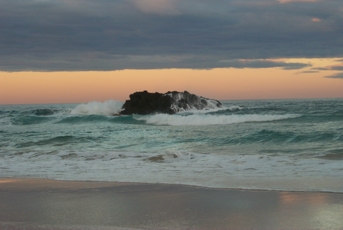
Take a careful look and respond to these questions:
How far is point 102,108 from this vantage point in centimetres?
4541

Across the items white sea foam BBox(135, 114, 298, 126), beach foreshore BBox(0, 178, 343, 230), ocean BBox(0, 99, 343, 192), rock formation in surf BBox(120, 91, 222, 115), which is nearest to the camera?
beach foreshore BBox(0, 178, 343, 230)

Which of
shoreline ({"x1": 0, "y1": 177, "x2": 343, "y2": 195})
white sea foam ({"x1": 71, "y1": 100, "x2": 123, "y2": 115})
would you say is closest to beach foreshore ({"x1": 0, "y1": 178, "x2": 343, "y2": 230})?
shoreline ({"x1": 0, "y1": 177, "x2": 343, "y2": 195})

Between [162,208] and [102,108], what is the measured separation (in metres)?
40.2

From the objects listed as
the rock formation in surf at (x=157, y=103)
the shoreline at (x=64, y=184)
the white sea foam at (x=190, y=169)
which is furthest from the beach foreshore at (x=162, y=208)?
the rock formation in surf at (x=157, y=103)

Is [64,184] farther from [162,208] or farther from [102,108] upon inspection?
[102,108]

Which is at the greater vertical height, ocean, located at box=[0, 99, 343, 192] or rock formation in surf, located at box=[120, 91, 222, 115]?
rock formation in surf, located at box=[120, 91, 222, 115]

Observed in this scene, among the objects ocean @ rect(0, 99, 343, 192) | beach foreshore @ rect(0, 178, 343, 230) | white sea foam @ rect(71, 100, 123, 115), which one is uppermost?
white sea foam @ rect(71, 100, 123, 115)

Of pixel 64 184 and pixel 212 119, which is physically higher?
pixel 212 119

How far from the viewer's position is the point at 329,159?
11.1m

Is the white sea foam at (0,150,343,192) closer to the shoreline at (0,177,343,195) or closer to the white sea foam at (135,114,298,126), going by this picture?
the shoreline at (0,177,343,195)

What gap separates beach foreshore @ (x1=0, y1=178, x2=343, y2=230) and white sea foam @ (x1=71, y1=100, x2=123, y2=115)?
119 feet

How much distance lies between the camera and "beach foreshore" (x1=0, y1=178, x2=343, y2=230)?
505cm

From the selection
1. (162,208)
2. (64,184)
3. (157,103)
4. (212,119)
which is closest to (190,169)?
(64,184)

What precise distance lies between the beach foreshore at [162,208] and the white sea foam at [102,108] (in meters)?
36.3
